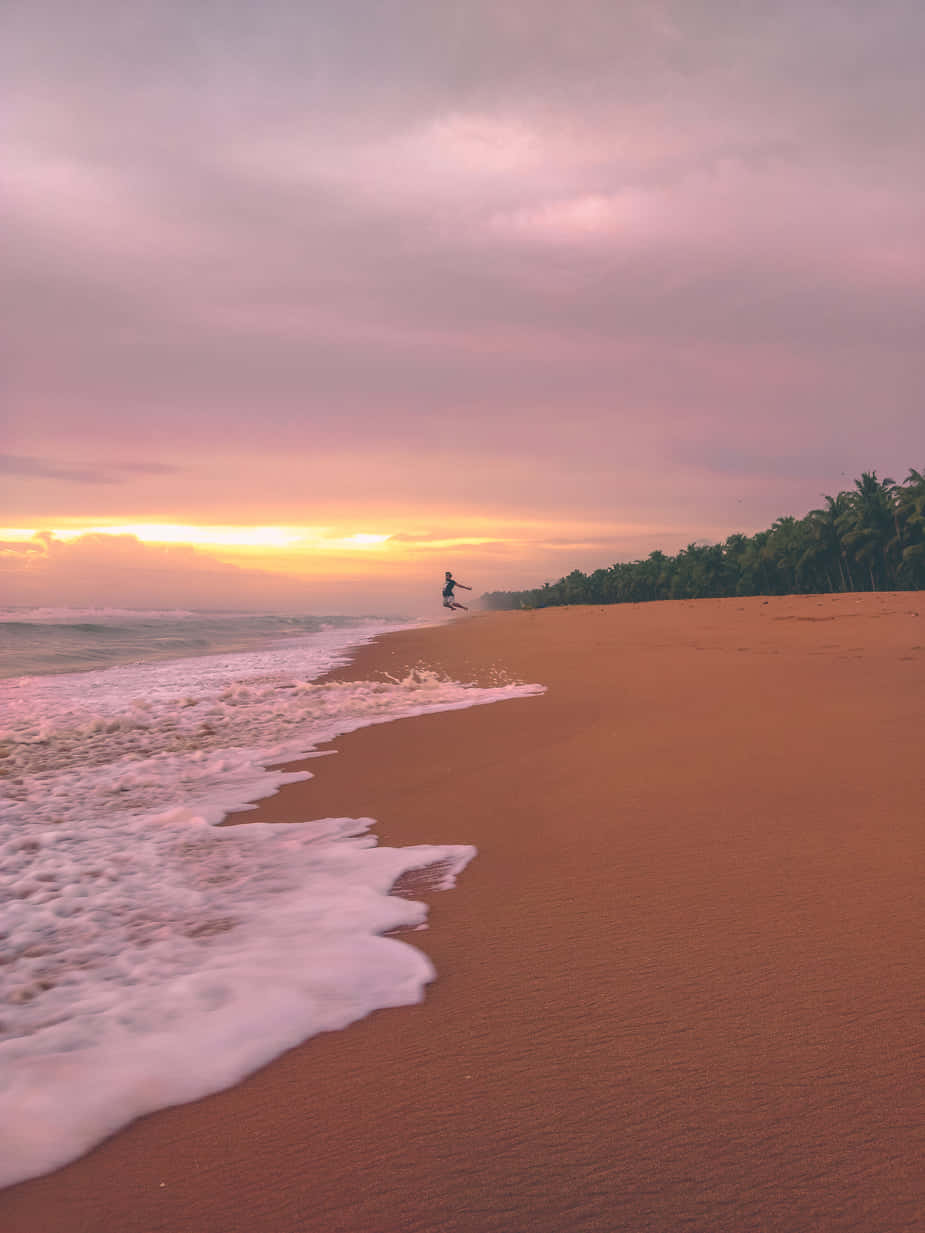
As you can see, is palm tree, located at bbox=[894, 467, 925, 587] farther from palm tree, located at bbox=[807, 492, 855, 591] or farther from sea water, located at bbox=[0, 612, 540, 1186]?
sea water, located at bbox=[0, 612, 540, 1186]

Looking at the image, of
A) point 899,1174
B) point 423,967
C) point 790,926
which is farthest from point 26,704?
point 899,1174

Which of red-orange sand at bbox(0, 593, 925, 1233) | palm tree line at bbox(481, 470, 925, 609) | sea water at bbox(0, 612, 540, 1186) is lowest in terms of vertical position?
sea water at bbox(0, 612, 540, 1186)

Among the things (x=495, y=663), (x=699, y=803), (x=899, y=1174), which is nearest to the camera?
(x=899, y=1174)

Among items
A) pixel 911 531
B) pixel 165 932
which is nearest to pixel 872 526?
pixel 911 531

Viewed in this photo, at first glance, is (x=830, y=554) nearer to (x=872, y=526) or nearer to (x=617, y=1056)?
(x=872, y=526)

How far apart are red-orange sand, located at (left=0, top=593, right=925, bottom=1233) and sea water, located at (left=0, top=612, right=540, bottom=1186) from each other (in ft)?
0.49

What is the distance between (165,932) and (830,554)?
226ft

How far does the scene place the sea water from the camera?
2.22 meters

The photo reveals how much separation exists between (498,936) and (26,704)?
11109mm

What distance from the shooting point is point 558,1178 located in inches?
66.8

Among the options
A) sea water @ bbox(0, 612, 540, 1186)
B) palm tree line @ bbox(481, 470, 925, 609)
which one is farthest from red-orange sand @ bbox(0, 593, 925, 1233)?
palm tree line @ bbox(481, 470, 925, 609)

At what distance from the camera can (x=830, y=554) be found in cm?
6412

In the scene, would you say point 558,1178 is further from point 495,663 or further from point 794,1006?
point 495,663

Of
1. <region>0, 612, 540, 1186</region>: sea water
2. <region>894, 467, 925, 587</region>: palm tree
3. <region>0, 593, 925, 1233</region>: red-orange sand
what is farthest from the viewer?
<region>894, 467, 925, 587</region>: palm tree
